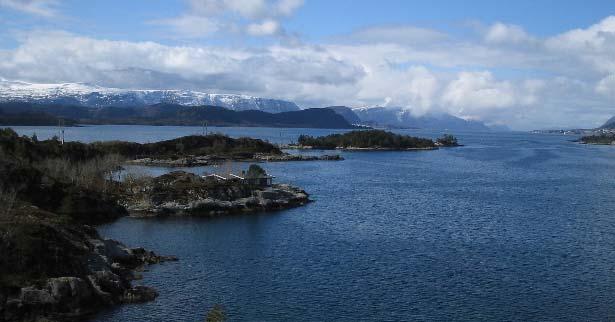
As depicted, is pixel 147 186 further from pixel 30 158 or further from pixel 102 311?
pixel 102 311

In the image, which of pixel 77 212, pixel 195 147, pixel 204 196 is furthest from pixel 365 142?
pixel 77 212

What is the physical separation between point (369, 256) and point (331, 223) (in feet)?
41.6

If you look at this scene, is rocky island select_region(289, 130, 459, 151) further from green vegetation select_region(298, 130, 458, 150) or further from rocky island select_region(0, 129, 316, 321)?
rocky island select_region(0, 129, 316, 321)

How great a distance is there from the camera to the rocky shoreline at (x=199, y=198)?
55781 millimetres

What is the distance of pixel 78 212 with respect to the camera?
51812 mm

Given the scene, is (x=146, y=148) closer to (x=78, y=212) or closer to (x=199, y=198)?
(x=199, y=198)

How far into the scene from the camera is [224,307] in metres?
29.0

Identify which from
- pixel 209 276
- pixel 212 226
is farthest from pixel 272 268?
pixel 212 226

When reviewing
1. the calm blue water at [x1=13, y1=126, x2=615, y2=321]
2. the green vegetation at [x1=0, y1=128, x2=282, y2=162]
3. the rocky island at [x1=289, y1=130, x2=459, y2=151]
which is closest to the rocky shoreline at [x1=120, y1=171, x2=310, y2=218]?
the calm blue water at [x1=13, y1=126, x2=615, y2=321]

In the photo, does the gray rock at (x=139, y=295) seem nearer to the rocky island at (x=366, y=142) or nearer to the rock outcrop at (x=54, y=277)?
the rock outcrop at (x=54, y=277)

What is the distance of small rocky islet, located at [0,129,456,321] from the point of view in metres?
27.8

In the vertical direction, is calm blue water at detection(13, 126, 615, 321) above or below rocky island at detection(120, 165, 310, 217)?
below

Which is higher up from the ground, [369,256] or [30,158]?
[30,158]

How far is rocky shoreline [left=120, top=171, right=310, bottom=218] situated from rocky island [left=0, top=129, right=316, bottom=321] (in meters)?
0.10
